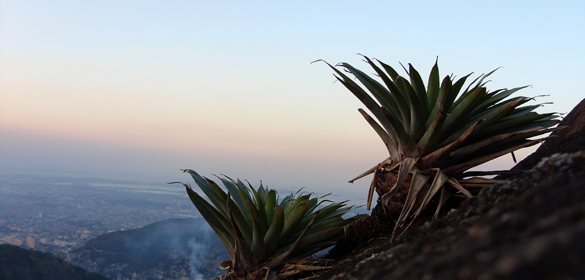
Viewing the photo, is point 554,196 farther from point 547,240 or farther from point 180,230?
point 180,230

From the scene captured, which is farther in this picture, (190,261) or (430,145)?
(190,261)

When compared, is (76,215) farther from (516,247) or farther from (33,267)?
(516,247)

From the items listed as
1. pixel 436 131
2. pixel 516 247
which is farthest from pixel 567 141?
pixel 516 247

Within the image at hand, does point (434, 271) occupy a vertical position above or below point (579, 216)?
below

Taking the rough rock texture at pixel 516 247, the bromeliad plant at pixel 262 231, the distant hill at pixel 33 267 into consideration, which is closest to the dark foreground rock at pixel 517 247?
the rough rock texture at pixel 516 247

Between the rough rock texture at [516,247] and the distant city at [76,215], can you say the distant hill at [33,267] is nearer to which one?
the distant city at [76,215]

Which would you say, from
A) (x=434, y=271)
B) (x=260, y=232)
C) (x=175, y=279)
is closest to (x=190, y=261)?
(x=175, y=279)
